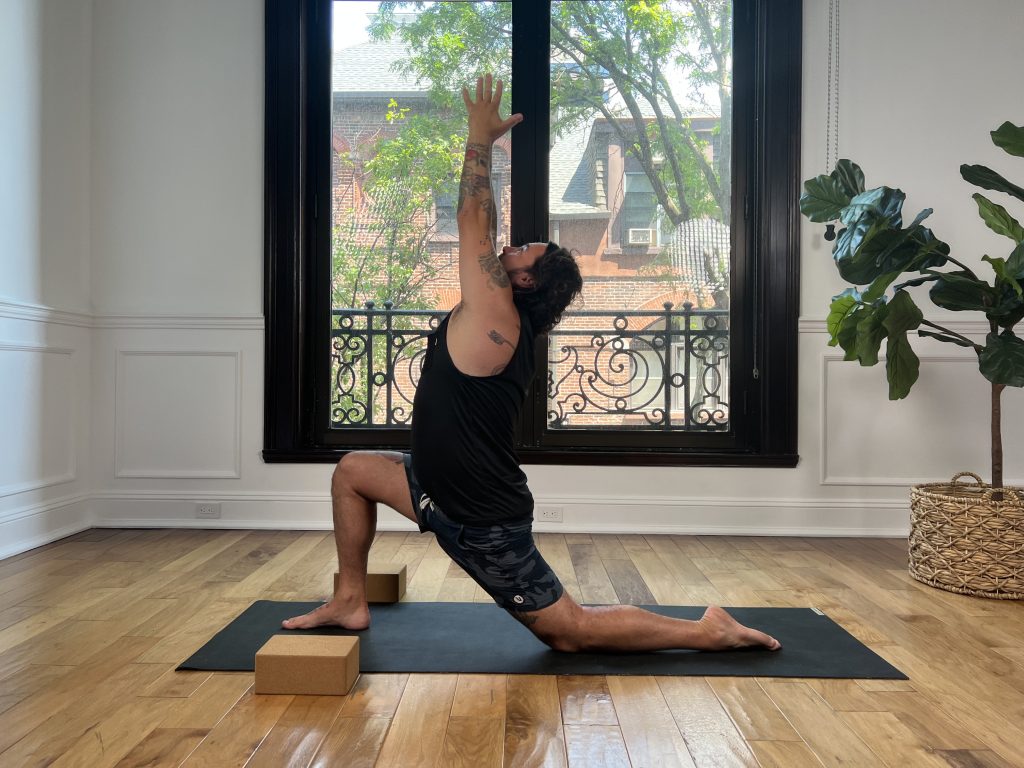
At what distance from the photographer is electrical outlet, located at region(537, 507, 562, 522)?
4176 millimetres

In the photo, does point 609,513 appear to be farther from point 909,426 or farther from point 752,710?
point 752,710

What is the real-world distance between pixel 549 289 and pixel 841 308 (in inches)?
63.1

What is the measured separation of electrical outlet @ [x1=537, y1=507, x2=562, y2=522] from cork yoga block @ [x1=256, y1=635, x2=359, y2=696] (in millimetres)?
2263

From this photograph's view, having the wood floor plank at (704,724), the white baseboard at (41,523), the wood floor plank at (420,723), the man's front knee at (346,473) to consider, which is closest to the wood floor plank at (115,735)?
the wood floor plank at (420,723)

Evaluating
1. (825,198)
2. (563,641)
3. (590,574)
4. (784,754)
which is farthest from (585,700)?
(825,198)

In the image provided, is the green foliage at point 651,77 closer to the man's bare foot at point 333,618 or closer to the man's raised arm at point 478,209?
the man's raised arm at point 478,209

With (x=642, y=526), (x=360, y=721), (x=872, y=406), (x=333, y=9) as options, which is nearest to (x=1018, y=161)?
(x=872, y=406)

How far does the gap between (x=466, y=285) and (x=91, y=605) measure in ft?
5.49

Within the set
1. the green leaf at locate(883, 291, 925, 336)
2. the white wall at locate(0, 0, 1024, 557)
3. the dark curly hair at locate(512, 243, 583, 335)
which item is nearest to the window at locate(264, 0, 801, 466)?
the white wall at locate(0, 0, 1024, 557)

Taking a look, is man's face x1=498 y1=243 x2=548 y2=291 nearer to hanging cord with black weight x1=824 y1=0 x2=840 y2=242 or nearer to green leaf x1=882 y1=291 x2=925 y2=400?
green leaf x1=882 y1=291 x2=925 y2=400

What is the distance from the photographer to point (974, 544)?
3.00 metres

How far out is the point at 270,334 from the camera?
421 cm

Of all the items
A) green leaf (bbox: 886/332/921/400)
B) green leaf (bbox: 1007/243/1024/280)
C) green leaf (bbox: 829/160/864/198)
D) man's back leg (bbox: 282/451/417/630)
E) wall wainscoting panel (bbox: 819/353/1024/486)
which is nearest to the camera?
man's back leg (bbox: 282/451/417/630)

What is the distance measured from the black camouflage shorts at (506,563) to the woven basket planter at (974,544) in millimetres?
1691
